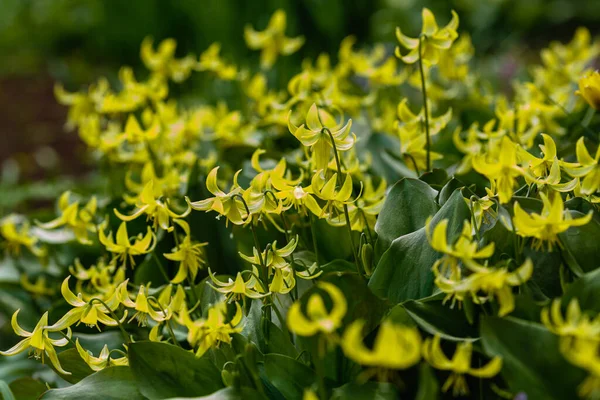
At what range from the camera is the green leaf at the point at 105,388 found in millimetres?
1462

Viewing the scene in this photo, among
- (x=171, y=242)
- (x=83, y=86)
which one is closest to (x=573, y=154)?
(x=171, y=242)

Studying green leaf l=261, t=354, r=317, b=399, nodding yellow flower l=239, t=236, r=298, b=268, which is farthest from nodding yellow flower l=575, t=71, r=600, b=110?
green leaf l=261, t=354, r=317, b=399

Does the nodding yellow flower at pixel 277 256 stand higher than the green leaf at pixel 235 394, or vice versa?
the nodding yellow flower at pixel 277 256

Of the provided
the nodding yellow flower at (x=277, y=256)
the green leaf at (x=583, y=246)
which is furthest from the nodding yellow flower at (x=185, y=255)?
the green leaf at (x=583, y=246)

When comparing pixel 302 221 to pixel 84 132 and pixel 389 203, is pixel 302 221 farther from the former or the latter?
pixel 84 132

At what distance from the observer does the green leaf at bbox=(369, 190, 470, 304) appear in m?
1.45

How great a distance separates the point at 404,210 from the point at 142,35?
15.6ft

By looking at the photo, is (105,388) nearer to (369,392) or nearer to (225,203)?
(225,203)

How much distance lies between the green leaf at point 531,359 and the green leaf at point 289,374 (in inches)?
13.9

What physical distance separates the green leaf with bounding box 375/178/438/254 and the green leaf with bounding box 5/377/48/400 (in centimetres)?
86

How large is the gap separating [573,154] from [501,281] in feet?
2.96

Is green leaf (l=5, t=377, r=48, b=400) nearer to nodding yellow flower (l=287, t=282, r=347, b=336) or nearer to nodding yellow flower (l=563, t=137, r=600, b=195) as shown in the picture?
nodding yellow flower (l=287, t=282, r=347, b=336)

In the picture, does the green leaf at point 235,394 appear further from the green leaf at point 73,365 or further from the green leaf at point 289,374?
the green leaf at point 73,365

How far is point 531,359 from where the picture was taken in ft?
3.71
